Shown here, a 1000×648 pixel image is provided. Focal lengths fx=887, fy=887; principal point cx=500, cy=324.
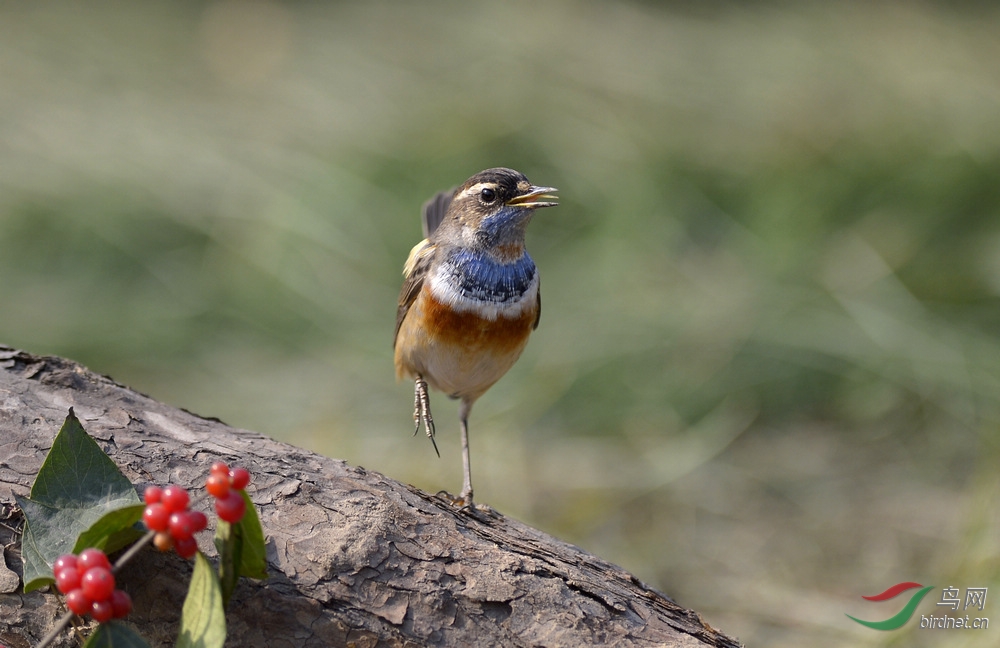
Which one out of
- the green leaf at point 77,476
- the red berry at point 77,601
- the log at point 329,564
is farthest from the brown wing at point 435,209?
the red berry at point 77,601

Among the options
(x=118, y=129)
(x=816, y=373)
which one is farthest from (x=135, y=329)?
(x=816, y=373)

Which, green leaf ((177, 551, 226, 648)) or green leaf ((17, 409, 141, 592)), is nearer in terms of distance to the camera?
green leaf ((177, 551, 226, 648))

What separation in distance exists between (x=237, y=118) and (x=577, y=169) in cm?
336

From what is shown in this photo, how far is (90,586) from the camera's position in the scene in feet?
5.69

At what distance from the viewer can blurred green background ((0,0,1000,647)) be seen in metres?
4.73

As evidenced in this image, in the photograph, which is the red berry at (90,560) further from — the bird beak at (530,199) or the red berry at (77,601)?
the bird beak at (530,199)

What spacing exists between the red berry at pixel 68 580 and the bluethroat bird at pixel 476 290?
141 centimetres

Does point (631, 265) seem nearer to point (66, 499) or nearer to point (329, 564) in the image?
point (329, 564)

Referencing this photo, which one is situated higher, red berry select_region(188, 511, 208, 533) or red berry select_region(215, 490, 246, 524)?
red berry select_region(215, 490, 246, 524)

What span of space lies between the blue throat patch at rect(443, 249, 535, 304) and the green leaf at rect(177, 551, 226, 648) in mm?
1416

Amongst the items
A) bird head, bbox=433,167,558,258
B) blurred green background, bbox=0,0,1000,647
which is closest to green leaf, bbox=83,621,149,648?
bird head, bbox=433,167,558,258

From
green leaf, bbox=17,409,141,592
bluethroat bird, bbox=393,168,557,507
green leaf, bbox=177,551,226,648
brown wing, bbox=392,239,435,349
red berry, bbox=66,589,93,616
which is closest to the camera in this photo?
red berry, bbox=66,589,93,616

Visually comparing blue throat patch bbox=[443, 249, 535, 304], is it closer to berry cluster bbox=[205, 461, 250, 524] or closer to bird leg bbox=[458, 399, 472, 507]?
bird leg bbox=[458, 399, 472, 507]

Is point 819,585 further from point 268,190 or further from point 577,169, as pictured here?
point 268,190
